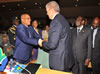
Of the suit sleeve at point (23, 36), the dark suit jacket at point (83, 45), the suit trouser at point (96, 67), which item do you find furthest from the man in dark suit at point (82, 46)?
the suit sleeve at point (23, 36)

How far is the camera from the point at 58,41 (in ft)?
5.27

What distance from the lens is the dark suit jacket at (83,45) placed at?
221cm

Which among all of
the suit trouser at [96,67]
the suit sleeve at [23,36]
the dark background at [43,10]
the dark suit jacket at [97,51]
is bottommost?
the suit trouser at [96,67]

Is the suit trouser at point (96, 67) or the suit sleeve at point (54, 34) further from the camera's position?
the suit trouser at point (96, 67)

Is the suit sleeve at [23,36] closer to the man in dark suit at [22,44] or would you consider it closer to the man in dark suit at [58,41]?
the man in dark suit at [22,44]

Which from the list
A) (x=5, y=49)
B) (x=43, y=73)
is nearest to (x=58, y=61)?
(x=43, y=73)

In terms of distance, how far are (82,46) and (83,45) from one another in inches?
1.1

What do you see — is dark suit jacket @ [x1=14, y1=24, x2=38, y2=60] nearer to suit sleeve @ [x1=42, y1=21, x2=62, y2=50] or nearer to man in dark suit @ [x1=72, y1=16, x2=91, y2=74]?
suit sleeve @ [x1=42, y1=21, x2=62, y2=50]

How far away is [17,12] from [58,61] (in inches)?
547

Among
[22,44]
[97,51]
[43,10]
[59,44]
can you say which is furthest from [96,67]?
[43,10]

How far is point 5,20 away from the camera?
50.2 ft

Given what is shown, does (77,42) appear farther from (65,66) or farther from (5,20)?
(5,20)

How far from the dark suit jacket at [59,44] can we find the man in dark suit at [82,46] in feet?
1.96

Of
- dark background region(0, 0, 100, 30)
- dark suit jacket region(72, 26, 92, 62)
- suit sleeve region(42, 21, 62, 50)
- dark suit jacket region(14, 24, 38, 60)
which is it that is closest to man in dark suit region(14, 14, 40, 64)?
dark suit jacket region(14, 24, 38, 60)
